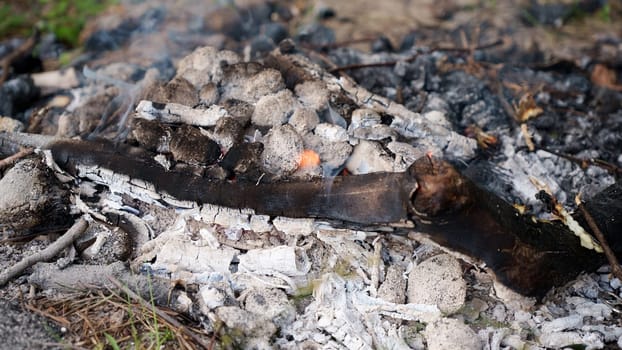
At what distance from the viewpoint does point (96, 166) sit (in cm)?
251

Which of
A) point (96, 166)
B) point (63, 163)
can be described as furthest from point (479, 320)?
point (63, 163)

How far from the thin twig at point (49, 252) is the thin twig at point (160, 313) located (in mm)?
301

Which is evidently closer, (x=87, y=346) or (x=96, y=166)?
(x=87, y=346)

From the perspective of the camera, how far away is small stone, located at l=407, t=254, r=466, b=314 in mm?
2256

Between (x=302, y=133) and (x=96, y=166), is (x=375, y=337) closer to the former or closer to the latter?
(x=302, y=133)

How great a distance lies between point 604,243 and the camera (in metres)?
2.35

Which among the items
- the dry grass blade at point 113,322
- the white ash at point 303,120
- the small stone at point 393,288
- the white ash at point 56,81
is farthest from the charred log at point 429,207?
the white ash at point 56,81

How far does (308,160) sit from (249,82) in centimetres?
59

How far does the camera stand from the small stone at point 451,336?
2.11 meters

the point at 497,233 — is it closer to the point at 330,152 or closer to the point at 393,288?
Answer: the point at 393,288

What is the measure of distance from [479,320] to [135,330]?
126cm

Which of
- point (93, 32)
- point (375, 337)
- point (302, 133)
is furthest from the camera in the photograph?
point (93, 32)

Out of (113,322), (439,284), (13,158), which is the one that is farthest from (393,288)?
(13,158)

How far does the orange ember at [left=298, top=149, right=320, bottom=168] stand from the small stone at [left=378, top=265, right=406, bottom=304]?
513 mm
